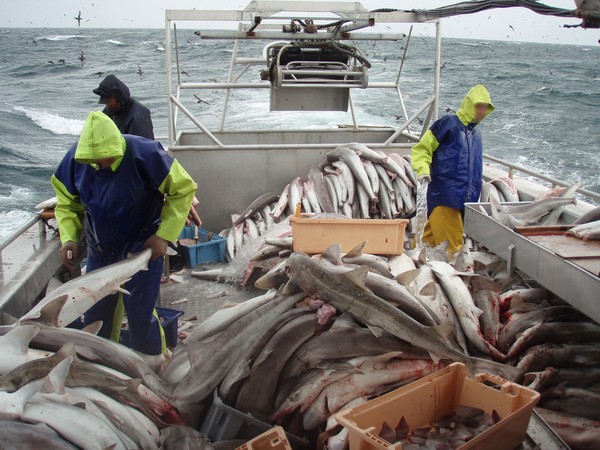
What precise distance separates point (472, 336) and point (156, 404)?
1.99m

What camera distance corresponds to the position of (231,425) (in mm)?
3326

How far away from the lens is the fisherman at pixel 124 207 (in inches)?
176

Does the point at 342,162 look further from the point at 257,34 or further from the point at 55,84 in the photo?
the point at 55,84

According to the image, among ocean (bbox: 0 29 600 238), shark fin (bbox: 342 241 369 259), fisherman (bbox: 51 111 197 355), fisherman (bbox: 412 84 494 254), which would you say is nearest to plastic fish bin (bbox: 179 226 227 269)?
fisherman (bbox: 51 111 197 355)

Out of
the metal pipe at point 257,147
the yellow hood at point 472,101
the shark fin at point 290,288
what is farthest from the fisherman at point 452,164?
Answer: the shark fin at point 290,288

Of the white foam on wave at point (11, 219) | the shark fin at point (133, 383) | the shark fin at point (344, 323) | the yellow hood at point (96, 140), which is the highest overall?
the yellow hood at point (96, 140)

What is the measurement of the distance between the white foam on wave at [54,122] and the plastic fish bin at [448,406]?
77.8ft

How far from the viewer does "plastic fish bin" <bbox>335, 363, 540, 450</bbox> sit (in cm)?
275

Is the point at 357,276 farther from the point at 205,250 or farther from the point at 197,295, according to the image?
the point at 205,250

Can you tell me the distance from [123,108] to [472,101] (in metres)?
3.59

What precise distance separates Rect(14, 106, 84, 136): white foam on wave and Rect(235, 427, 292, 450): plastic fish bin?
23.7 m

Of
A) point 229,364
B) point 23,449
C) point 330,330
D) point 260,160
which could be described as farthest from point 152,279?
point 260,160

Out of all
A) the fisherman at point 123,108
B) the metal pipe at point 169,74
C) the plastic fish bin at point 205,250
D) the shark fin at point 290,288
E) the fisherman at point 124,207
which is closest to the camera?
the shark fin at point 290,288

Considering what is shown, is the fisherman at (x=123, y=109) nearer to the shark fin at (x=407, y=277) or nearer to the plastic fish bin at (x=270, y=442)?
the shark fin at (x=407, y=277)
